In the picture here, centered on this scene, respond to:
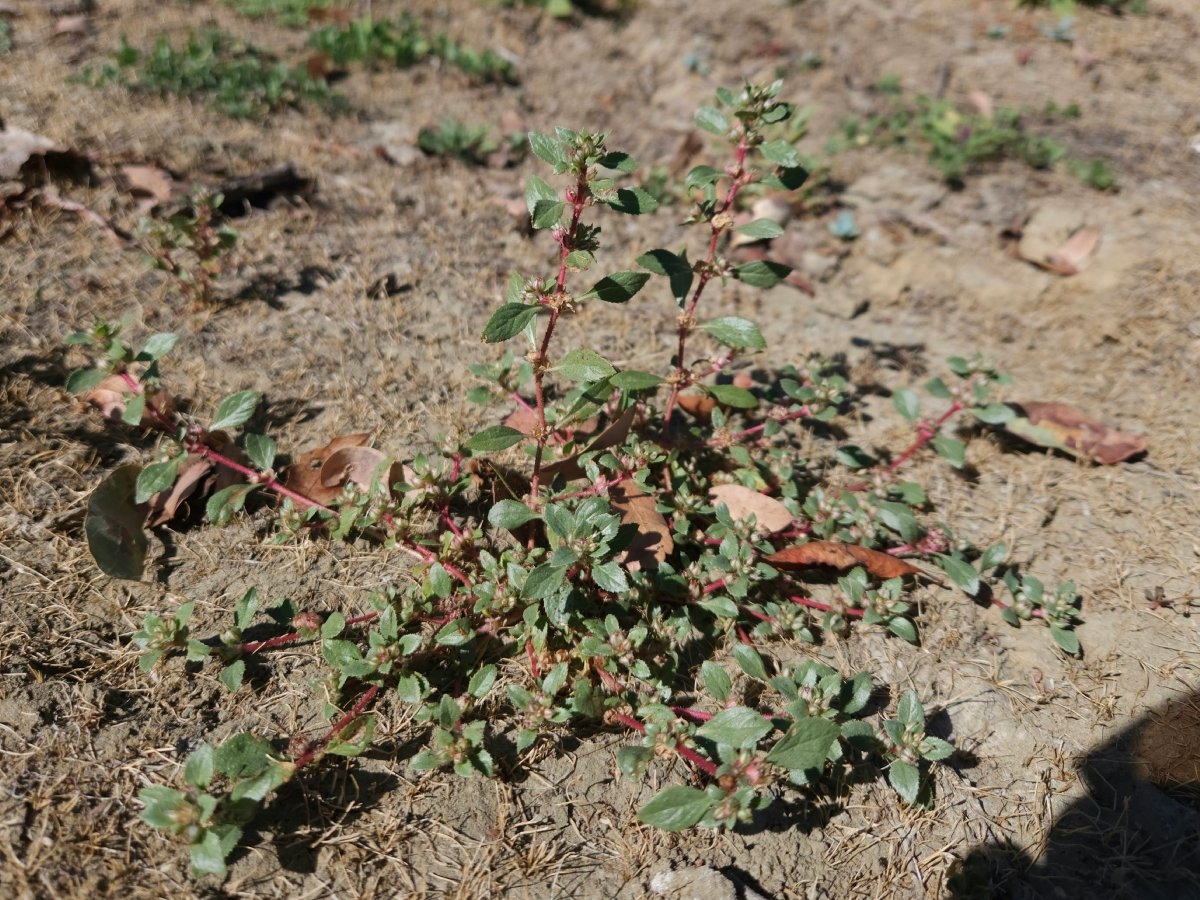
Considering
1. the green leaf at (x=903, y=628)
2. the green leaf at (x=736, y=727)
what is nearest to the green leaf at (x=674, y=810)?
the green leaf at (x=736, y=727)

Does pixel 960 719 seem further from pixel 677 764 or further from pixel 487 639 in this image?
pixel 487 639

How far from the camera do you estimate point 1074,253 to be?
3.61 metres

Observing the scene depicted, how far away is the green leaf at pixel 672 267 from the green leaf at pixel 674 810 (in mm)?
1299

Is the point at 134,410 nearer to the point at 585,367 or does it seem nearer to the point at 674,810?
the point at 585,367

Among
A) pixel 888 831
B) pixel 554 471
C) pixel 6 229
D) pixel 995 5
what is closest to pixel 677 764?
pixel 888 831

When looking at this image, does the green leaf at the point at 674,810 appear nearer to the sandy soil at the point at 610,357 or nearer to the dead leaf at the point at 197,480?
the sandy soil at the point at 610,357

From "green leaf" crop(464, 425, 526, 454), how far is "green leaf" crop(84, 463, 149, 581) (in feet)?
3.08

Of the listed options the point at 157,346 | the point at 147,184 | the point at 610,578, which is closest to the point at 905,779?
the point at 610,578

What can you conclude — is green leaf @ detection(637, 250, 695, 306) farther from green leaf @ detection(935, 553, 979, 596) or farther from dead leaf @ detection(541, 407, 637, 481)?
green leaf @ detection(935, 553, 979, 596)

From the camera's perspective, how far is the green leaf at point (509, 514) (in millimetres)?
2002

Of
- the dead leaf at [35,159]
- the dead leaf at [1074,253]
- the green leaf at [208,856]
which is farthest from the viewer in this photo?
the dead leaf at [1074,253]

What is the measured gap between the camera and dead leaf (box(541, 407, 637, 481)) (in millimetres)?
2301

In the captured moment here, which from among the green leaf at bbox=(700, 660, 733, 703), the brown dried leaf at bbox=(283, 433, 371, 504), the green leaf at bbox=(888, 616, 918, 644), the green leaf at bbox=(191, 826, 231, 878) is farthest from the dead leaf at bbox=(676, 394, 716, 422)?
the green leaf at bbox=(191, 826, 231, 878)

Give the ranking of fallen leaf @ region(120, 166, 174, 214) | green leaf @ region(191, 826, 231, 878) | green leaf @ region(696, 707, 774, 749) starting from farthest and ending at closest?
fallen leaf @ region(120, 166, 174, 214), green leaf @ region(696, 707, 774, 749), green leaf @ region(191, 826, 231, 878)
